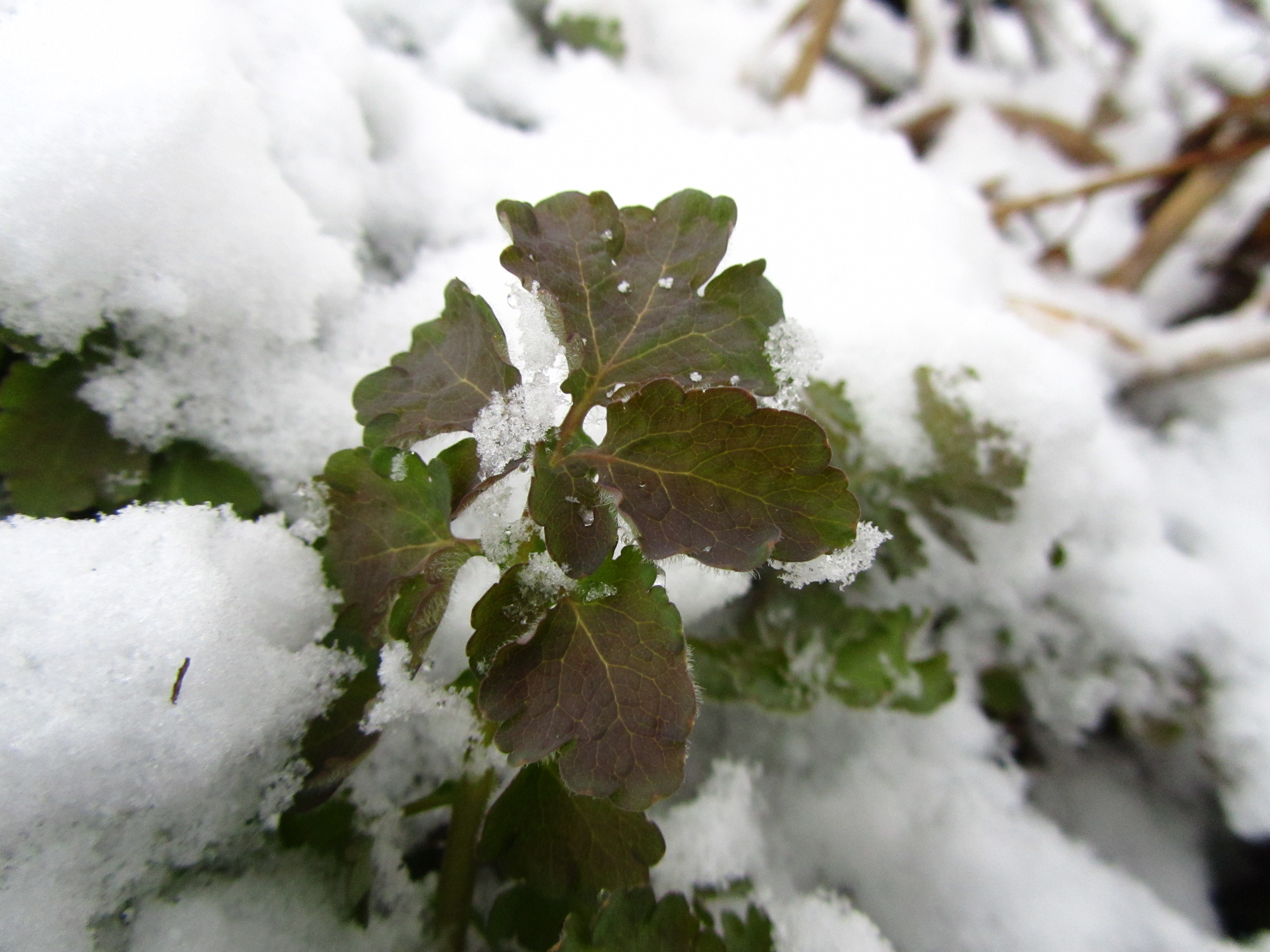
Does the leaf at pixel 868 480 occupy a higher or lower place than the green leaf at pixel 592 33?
lower

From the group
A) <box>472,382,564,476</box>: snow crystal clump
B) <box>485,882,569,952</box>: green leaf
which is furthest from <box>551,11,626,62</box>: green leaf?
<box>485,882,569,952</box>: green leaf

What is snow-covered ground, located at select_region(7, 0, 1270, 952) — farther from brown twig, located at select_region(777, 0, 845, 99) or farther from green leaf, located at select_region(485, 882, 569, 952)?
brown twig, located at select_region(777, 0, 845, 99)

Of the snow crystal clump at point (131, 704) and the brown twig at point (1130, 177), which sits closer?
the snow crystal clump at point (131, 704)

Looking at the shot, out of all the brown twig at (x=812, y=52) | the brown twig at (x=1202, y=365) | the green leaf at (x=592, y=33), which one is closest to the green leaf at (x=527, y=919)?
the brown twig at (x=1202, y=365)

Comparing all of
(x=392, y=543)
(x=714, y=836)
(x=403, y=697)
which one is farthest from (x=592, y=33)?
(x=714, y=836)

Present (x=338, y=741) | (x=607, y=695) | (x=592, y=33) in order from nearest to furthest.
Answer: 1. (x=607, y=695)
2. (x=338, y=741)
3. (x=592, y=33)

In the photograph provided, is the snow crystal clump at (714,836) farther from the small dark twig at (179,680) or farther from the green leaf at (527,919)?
the small dark twig at (179,680)

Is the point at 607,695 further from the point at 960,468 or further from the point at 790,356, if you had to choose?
the point at 960,468
